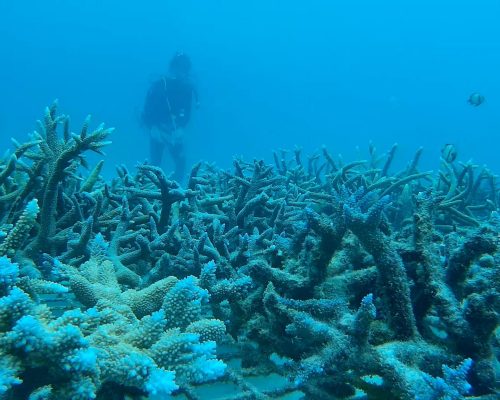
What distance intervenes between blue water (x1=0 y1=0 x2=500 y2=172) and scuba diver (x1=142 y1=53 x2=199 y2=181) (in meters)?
95.1

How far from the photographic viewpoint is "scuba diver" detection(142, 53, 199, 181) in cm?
1978

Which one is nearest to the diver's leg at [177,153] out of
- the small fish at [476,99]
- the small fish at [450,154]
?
the small fish at [476,99]

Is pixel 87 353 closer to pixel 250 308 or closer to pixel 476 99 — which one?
pixel 250 308

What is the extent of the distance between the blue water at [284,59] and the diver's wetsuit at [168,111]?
95111mm

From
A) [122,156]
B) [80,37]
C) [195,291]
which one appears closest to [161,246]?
[195,291]

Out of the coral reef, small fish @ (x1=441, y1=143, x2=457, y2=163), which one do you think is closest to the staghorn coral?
the coral reef

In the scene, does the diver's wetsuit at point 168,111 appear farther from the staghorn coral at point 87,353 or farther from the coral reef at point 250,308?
the staghorn coral at point 87,353

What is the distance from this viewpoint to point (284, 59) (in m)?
178

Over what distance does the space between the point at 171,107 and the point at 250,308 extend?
60.7 feet

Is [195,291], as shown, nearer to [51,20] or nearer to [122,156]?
[122,156]

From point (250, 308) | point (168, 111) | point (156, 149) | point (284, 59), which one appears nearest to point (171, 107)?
point (168, 111)

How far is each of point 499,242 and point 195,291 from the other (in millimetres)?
1471

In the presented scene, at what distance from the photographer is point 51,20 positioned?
175875mm

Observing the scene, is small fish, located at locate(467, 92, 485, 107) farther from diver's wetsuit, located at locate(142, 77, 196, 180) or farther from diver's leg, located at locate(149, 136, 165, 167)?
diver's leg, located at locate(149, 136, 165, 167)
